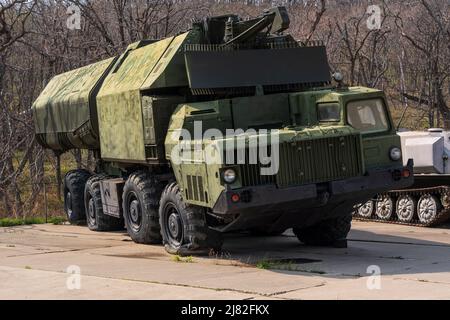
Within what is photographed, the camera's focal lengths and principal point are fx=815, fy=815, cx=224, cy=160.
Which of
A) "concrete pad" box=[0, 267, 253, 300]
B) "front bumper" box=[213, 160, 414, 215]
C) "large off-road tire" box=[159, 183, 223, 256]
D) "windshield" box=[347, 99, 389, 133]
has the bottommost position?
"concrete pad" box=[0, 267, 253, 300]

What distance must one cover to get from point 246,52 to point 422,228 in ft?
21.3

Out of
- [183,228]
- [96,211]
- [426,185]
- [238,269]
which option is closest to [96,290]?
[238,269]

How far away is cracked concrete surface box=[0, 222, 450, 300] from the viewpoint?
8.46 m

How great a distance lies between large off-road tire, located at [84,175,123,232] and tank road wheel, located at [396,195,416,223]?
6151 millimetres

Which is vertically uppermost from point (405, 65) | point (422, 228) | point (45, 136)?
point (405, 65)

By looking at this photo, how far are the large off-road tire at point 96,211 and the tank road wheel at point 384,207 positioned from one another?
5927mm

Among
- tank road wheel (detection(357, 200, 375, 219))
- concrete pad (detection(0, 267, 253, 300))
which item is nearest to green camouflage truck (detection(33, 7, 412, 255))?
concrete pad (detection(0, 267, 253, 300))

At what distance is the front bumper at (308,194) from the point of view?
1028 cm

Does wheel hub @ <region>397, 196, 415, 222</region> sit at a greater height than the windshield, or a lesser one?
lesser

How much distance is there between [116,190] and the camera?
589 inches

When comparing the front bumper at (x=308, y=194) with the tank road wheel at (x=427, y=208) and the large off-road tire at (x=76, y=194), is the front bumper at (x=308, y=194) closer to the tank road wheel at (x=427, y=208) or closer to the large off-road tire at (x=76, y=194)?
the tank road wheel at (x=427, y=208)

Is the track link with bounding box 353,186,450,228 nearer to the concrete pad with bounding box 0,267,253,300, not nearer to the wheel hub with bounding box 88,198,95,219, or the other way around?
the wheel hub with bounding box 88,198,95,219
